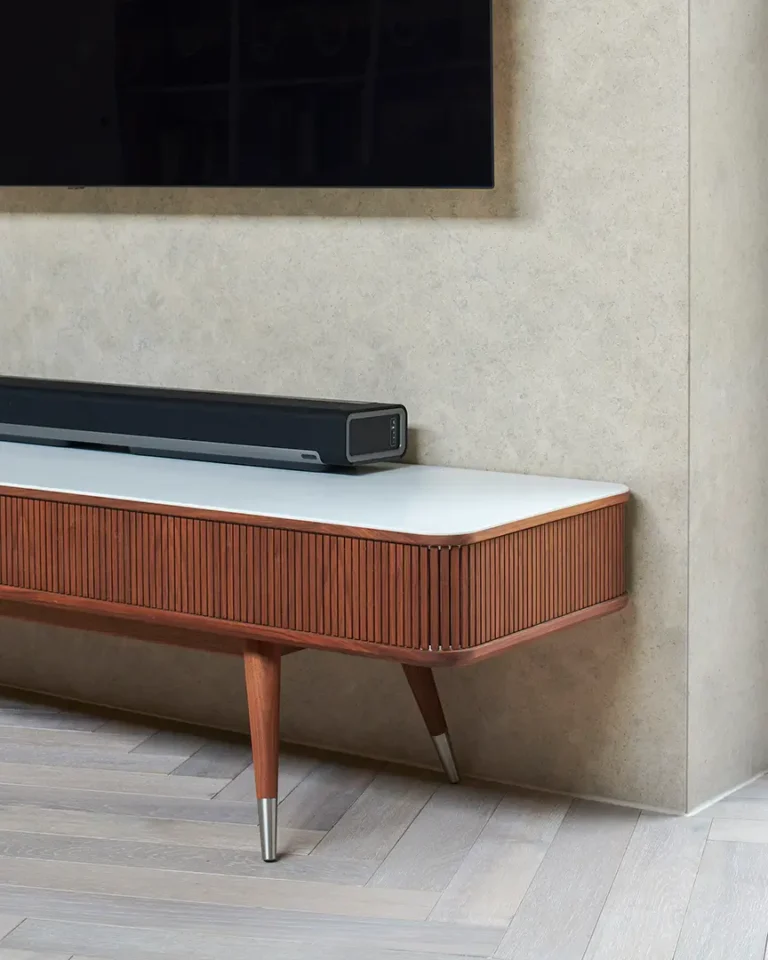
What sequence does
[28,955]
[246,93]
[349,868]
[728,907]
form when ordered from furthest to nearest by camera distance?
1. [246,93]
2. [349,868]
3. [728,907]
4. [28,955]

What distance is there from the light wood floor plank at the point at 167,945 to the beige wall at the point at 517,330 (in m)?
0.69

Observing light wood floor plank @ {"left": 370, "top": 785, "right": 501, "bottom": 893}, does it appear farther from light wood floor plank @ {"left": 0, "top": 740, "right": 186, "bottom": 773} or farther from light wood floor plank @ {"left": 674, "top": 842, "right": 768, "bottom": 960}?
light wood floor plank @ {"left": 0, "top": 740, "right": 186, "bottom": 773}

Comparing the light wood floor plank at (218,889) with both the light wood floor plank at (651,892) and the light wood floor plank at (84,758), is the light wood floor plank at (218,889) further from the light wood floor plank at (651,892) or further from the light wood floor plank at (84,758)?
the light wood floor plank at (84,758)

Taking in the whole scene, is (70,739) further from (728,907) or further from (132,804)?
(728,907)

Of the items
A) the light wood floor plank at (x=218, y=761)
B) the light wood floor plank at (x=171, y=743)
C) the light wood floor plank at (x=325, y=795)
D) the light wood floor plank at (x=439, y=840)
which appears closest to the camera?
the light wood floor plank at (x=439, y=840)

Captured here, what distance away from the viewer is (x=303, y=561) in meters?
2.11

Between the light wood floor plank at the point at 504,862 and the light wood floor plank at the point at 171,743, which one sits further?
the light wood floor plank at the point at 171,743

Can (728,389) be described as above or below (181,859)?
above

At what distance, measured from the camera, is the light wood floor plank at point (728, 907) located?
6.40ft

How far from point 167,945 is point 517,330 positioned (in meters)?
1.13

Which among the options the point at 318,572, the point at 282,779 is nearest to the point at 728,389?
the point at 318,572

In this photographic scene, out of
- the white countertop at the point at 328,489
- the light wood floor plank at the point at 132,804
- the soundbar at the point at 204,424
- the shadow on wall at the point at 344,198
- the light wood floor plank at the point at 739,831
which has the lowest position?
the light wood floor plank at the point at 739,831

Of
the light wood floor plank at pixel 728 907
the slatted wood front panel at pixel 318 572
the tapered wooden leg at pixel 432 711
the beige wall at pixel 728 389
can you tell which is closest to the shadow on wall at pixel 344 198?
the beige wall at pixel 728 389

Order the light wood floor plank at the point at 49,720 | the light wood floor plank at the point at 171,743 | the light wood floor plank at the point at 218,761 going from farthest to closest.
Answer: the light wood floor plank at the point at 49,720 → the light wood floor plank at the point at 171,743 → the light wood floor plank at the point at 218,761
